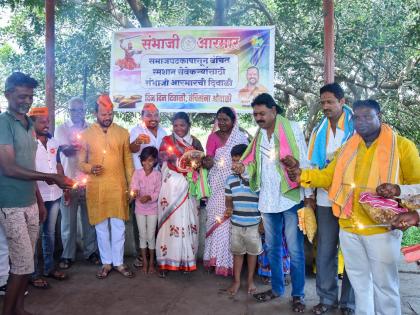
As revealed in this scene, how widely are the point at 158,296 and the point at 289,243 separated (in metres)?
1.39

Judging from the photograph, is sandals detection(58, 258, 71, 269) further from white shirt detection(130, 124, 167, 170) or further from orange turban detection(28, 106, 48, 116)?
orange turban detection(28, 106, 48, 116)

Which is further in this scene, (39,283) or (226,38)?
(226,38)

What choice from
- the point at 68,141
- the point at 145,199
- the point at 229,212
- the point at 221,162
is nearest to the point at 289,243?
the point at 229,212

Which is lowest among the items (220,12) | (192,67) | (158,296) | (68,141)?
(158,296)

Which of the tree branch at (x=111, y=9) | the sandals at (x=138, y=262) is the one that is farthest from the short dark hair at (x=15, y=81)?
the tree branch at (x=111, y=9)

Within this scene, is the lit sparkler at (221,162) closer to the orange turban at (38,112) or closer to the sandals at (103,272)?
the sandals at (103,272)

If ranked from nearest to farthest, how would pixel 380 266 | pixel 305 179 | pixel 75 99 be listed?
pixel 380 266 → pixel 305 179 → pixel 75 99

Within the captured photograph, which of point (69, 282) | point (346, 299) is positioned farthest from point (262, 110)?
point (69, 282)

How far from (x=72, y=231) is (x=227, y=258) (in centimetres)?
189

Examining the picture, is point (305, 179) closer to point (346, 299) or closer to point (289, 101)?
point (346, 299)

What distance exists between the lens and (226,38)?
5613mm

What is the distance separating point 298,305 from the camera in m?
3.64

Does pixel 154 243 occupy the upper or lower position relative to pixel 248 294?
upper

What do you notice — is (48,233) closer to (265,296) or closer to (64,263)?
(64,263)
